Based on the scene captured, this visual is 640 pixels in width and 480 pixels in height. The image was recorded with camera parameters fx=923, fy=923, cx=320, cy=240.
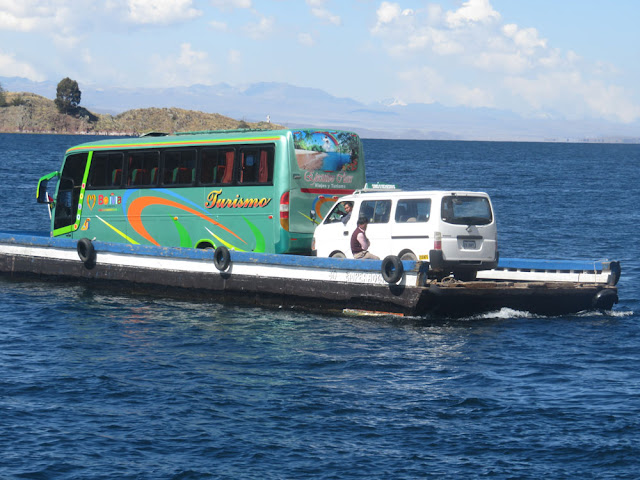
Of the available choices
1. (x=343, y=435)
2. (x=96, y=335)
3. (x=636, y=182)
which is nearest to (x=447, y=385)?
(x=343, y=435)

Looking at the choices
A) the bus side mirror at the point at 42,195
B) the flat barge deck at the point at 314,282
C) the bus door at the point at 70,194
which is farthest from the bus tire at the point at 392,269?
the bus side mirror at the point at 42,195

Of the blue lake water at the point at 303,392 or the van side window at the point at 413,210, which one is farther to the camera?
the van side window at the point at 413,210

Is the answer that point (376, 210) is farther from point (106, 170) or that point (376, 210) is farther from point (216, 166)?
point (106, 170)

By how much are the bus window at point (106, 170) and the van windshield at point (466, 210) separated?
9.08m

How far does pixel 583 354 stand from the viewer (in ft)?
54.7

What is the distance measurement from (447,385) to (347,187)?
8.05 meters

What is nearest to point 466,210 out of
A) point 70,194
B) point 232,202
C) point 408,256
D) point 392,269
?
point 408,256

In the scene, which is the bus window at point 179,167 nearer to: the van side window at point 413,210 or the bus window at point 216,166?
the bus window at point 216,166

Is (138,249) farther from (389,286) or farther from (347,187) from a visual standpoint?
(389,286)

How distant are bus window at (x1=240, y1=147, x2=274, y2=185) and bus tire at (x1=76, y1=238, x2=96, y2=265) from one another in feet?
15.1

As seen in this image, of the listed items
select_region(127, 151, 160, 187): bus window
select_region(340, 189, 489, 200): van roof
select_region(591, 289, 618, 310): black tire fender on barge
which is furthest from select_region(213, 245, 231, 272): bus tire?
select_region(591, 289, 618, 310): black tire fender on barge

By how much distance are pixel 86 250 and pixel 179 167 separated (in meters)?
3.21

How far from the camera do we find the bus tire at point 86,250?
74.8 ft

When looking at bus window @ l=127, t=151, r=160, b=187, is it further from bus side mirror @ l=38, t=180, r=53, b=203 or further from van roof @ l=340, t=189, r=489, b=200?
van roof @ l=340, t=189, r=489, b=200
